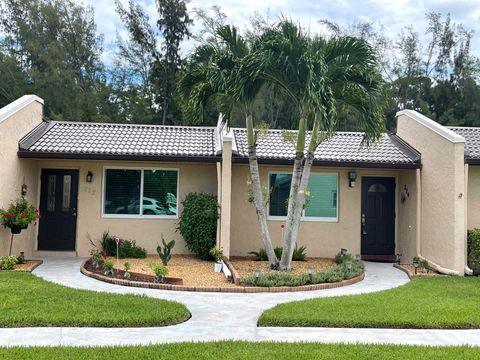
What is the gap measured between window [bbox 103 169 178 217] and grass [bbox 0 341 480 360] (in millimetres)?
7702

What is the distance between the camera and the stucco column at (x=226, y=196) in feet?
36.0

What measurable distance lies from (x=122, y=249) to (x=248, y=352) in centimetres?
758

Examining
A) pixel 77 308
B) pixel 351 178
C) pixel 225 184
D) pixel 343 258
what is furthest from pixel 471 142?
pixel 77 308

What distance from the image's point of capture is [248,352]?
4.96 metres

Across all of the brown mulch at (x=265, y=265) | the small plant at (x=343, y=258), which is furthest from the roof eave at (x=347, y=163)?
the brown mulch at (x=265, y=265)

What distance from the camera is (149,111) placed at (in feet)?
107

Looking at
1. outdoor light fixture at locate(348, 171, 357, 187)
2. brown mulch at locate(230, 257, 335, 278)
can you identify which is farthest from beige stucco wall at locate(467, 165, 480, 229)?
brown mulch at locate(230, 257, 335, 278)

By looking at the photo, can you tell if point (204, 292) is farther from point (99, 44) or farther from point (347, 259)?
point (99, 44)

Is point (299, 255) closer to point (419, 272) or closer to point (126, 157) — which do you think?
point (419, 272)

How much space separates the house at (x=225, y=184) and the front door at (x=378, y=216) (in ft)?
0.10

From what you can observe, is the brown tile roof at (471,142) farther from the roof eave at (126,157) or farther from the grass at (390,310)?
the roof eave at (126,157)

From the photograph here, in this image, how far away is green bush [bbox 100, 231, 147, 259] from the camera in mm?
11773

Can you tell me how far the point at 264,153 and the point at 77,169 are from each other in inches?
209

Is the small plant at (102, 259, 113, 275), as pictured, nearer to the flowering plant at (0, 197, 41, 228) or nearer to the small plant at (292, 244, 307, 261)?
the flowering plant at (0, 197, 41, 228)
